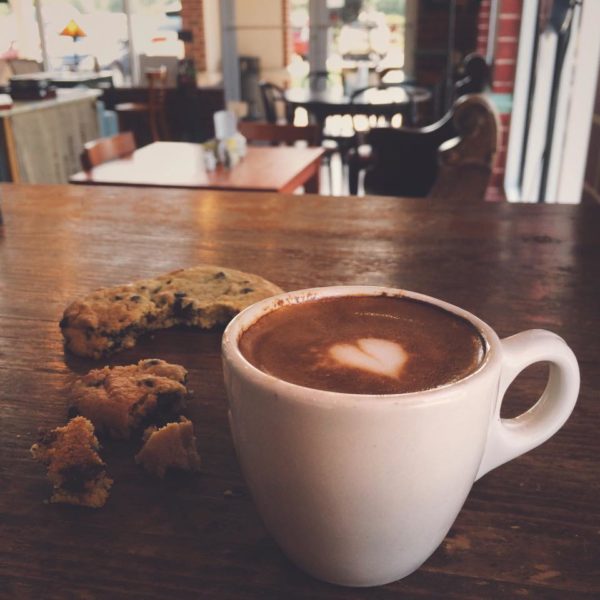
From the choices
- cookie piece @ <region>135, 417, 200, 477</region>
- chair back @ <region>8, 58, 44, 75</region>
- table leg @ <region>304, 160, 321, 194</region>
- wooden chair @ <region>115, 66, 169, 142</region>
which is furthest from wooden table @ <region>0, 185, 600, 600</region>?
chair back @ <region>8, 58, 44, 75</region>

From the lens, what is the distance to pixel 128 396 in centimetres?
54

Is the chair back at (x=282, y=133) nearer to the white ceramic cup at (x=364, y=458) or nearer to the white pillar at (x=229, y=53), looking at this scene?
the white ceramic cup at (x=364, y=458)

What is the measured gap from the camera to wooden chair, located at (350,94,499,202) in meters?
2.20

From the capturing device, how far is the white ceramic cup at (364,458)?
0.35 metres

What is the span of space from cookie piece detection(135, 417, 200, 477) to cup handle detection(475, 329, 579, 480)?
0.69 feet

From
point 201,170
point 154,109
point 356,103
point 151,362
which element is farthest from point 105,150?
point 154,109

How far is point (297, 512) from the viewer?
15.1 inches

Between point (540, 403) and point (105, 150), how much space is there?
2880 mm

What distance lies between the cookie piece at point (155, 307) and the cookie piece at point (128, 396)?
0.09 metres

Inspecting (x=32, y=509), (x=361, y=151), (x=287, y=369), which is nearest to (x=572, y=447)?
(x=287, y=369)

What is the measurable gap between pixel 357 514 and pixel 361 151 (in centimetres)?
465

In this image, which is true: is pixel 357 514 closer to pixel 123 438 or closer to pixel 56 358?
pixel 123 438

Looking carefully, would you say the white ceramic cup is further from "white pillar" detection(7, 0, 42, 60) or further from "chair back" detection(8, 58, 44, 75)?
"white pillar" detection(7, 0, 42, 60)

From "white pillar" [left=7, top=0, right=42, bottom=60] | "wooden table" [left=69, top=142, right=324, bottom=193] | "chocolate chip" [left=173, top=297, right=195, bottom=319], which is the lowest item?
"wooden table" [left=69, top=142, right=324, bottom=193]
